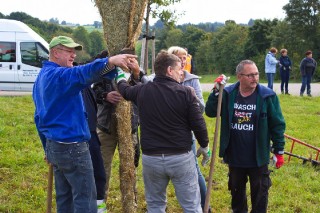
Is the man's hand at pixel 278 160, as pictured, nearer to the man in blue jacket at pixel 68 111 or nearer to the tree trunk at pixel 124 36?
the tree trunk at pixel 124 36

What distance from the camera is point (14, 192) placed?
5.38m

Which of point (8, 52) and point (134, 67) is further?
point (8, 52)

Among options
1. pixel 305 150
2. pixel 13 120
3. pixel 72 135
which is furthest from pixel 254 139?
pixel 13 120

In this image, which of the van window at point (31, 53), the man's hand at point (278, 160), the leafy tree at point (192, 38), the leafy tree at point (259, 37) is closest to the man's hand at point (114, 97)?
the man's hand at point (278, 160)

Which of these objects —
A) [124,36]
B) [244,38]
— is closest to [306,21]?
[244,38]

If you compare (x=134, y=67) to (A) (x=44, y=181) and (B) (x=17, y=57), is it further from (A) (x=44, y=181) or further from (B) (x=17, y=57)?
(B) (x=17, y=57)

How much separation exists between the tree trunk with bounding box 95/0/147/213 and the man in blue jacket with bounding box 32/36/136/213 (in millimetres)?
586

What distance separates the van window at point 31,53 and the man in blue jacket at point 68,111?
1210 cm

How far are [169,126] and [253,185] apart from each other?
1574 mm

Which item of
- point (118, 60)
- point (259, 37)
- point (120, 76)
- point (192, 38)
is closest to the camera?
point (118, 60)

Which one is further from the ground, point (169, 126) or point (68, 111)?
point (68, 111)

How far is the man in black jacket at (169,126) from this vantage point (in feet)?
11.1

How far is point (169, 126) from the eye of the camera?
11.1 ft

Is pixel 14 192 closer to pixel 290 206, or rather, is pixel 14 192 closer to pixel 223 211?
pixel 223 211
